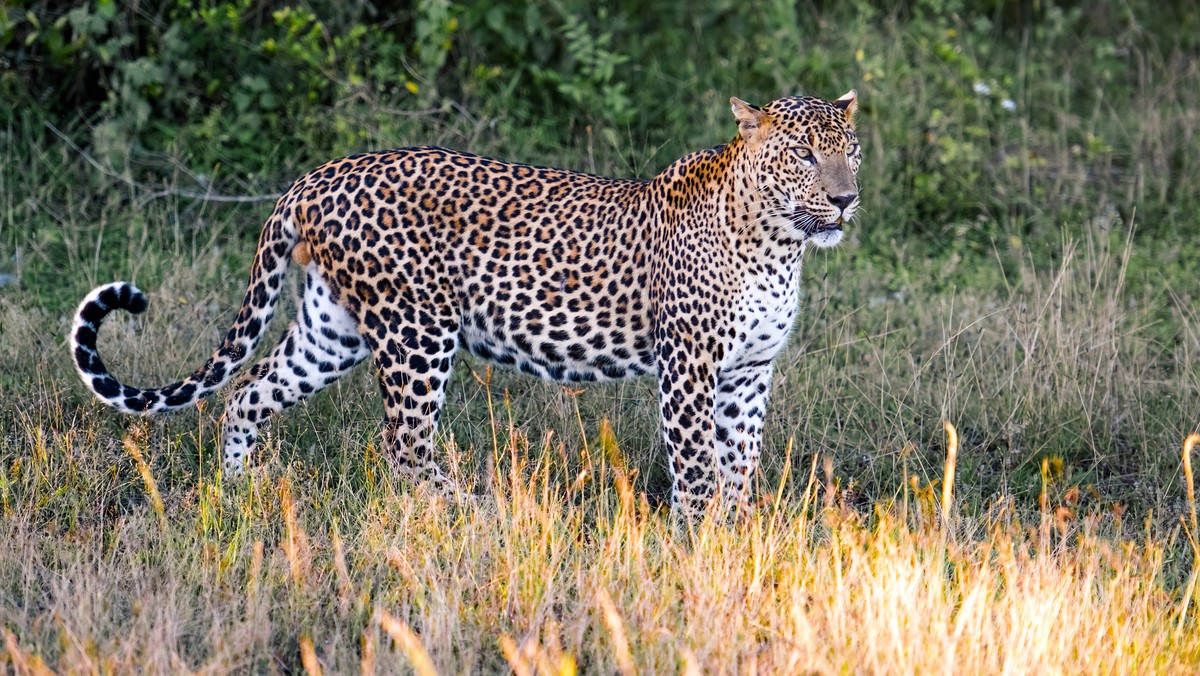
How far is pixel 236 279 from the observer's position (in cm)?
762

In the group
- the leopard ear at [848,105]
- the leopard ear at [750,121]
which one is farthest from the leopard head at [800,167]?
the leopard ear at [848,105]

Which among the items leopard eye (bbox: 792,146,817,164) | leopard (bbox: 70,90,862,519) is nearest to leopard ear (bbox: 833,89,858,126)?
leopard (bbox: 70,90,862,519)

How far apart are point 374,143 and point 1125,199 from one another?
181 inches

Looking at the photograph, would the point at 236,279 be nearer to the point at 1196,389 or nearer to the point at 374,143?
the point at 374,143

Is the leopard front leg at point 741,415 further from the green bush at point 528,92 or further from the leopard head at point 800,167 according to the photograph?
the green bush at point 528,92

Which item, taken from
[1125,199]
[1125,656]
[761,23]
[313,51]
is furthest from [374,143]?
[1125,656]

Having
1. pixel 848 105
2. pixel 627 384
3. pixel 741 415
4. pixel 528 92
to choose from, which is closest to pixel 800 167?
pixel 848 105

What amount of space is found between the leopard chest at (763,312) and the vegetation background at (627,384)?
0.55m

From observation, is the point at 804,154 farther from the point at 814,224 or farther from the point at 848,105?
the point at 848,105

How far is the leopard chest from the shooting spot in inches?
213

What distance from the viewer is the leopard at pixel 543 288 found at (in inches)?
213

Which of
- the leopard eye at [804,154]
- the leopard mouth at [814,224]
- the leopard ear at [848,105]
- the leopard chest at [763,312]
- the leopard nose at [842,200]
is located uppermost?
the leopard ear at [848,105]

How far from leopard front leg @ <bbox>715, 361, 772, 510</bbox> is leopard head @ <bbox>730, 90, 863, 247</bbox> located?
602 millimetres

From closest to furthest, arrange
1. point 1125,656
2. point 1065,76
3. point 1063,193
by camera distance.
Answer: point 1125,656
point 1063,193
point 1065,76
